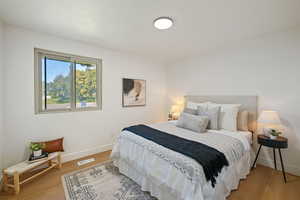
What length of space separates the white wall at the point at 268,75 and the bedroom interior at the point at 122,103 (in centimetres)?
2

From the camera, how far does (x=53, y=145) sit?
7.50ft

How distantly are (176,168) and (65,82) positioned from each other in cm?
256

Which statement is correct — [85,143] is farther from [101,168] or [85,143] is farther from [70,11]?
[70,11]

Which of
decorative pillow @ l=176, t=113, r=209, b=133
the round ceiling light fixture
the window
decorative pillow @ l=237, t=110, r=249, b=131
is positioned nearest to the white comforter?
decorative pillow @ l=176, t=113, r=209, b=133

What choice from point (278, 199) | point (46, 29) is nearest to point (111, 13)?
point (46, 29)

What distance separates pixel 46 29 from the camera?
2152 millimetres

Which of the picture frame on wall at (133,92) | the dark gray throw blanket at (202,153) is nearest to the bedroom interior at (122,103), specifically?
the dark gray throw blanket at (202,153)

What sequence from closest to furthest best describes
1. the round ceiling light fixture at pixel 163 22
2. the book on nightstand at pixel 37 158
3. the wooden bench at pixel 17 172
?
the wooden bench at pixel 17 172
the round ceiling light fixture at pixel 163 22
the book on nightstand at pixel 37 158

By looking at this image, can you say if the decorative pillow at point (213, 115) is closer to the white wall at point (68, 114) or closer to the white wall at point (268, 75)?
the white wall at point (268, 75)

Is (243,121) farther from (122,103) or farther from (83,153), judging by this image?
(83,153)

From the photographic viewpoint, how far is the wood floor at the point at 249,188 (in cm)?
166

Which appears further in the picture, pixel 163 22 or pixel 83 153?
pixel 83 153

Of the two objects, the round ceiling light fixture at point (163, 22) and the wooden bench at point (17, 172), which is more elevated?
the round ceiling light fixture at point (163, 22)

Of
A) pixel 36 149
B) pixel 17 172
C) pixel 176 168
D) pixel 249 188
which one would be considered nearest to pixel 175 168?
pixel 176 168
